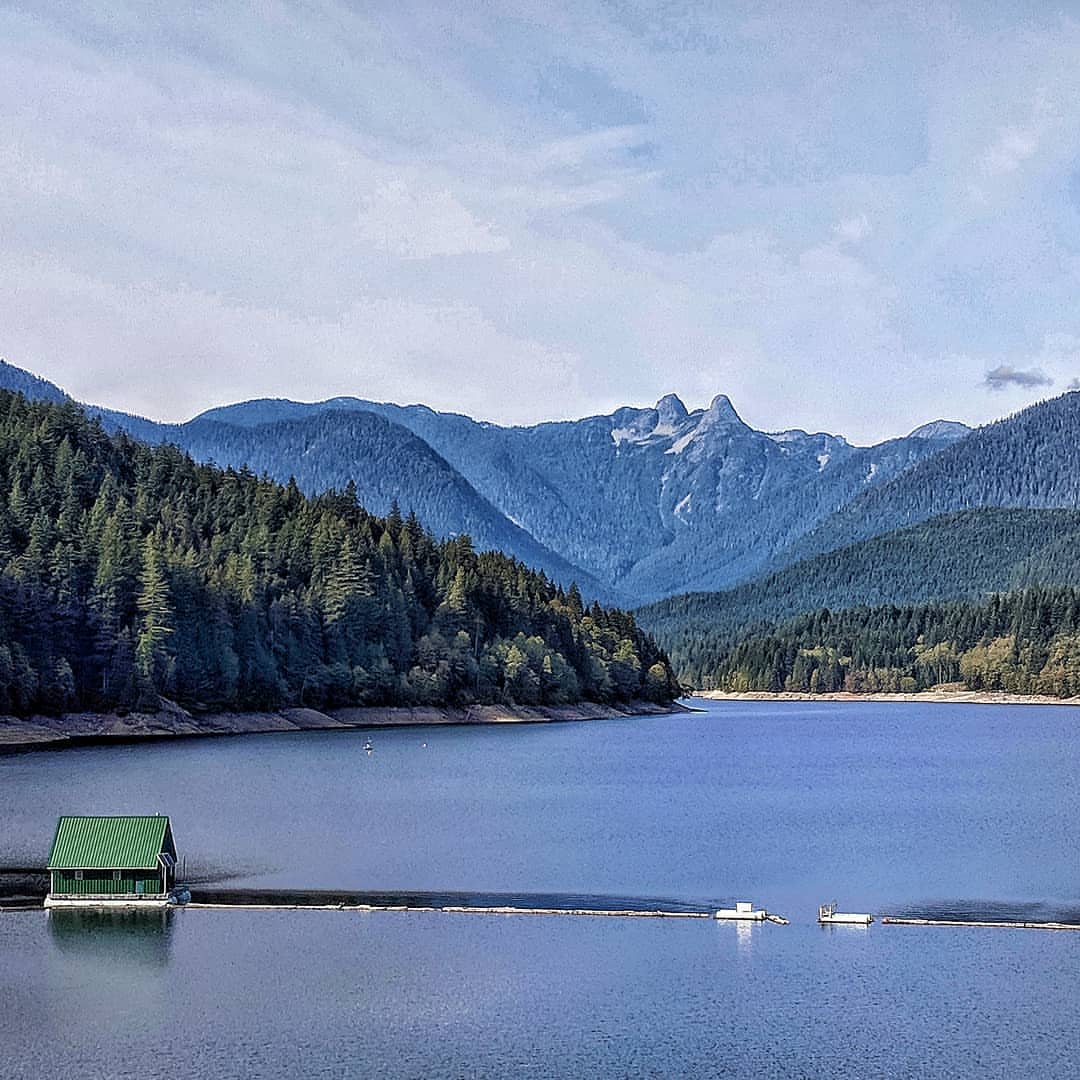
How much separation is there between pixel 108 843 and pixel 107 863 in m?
1.02

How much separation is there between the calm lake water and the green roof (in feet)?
11.3

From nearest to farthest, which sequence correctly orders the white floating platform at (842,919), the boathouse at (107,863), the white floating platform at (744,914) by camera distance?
the white floating platform at (842,919), the white floating platform at (744,914), the boathouse at (107,863)

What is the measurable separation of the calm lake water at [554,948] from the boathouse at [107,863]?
2.68m

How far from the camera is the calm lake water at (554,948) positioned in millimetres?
44844

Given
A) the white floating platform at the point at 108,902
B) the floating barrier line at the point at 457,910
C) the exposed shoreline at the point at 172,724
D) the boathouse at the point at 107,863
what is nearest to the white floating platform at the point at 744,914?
the floating barrier line at the point at 457,910

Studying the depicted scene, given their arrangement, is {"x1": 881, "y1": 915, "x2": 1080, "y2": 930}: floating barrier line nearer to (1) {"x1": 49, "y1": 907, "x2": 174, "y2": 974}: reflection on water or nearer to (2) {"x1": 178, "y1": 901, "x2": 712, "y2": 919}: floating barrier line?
(2) {"x1": 178, "y1": 901, "x2": 712, "y2": 919}: floating barrier line

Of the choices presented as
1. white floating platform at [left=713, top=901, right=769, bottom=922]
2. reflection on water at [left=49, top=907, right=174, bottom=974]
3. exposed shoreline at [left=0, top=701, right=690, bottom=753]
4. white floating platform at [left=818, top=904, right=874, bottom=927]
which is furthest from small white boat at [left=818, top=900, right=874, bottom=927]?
exposed shoreline at [left=0, top=701, right=690, bottom=753]

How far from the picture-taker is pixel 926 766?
142 m

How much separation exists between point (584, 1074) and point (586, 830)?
158 feet

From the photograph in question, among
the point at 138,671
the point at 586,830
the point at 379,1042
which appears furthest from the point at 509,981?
the point at 138,671

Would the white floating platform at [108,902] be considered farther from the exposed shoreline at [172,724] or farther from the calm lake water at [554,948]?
the exposed shoreline at [172,724]

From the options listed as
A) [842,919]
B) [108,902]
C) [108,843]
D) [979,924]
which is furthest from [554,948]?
[108,843]

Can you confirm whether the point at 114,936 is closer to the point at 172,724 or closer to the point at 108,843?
the point at 108,843

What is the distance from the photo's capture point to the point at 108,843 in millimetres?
66062
